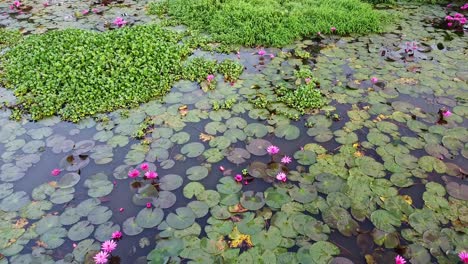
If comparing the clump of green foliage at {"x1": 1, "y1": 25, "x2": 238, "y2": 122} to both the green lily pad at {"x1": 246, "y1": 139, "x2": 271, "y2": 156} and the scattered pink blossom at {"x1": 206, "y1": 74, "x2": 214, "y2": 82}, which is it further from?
the green lily pad at {"x1": 246, "y1": 139, "x2": 271, "y2": 156}

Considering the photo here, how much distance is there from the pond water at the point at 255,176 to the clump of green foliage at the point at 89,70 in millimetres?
239

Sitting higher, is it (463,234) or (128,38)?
(128,38)

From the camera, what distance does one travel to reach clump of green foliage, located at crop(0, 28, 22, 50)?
7.09 meters

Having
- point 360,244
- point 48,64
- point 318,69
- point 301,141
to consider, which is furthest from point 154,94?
point 360,244

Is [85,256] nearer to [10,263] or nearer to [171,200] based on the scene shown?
[10,263]

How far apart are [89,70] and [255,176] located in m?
3.33

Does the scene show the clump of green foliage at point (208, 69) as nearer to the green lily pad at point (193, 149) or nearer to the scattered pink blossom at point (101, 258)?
the green lily pad at point (193, 149)

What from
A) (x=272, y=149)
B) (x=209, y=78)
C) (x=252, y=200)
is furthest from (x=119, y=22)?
(x=252, y=200)

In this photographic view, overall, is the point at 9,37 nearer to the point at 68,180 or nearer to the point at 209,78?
the point at 209,78

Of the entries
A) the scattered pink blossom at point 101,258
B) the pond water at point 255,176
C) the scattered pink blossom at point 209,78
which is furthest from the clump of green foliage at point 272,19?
the scattered pink blossom at point 101,258

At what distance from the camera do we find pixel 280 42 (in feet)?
22.6

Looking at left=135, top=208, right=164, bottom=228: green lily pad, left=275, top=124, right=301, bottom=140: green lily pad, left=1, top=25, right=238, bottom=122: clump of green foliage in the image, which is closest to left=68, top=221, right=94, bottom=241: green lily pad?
left=135, top=208, right=164, bottom=228: green lily pad

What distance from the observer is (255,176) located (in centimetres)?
415

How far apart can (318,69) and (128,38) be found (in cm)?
338
